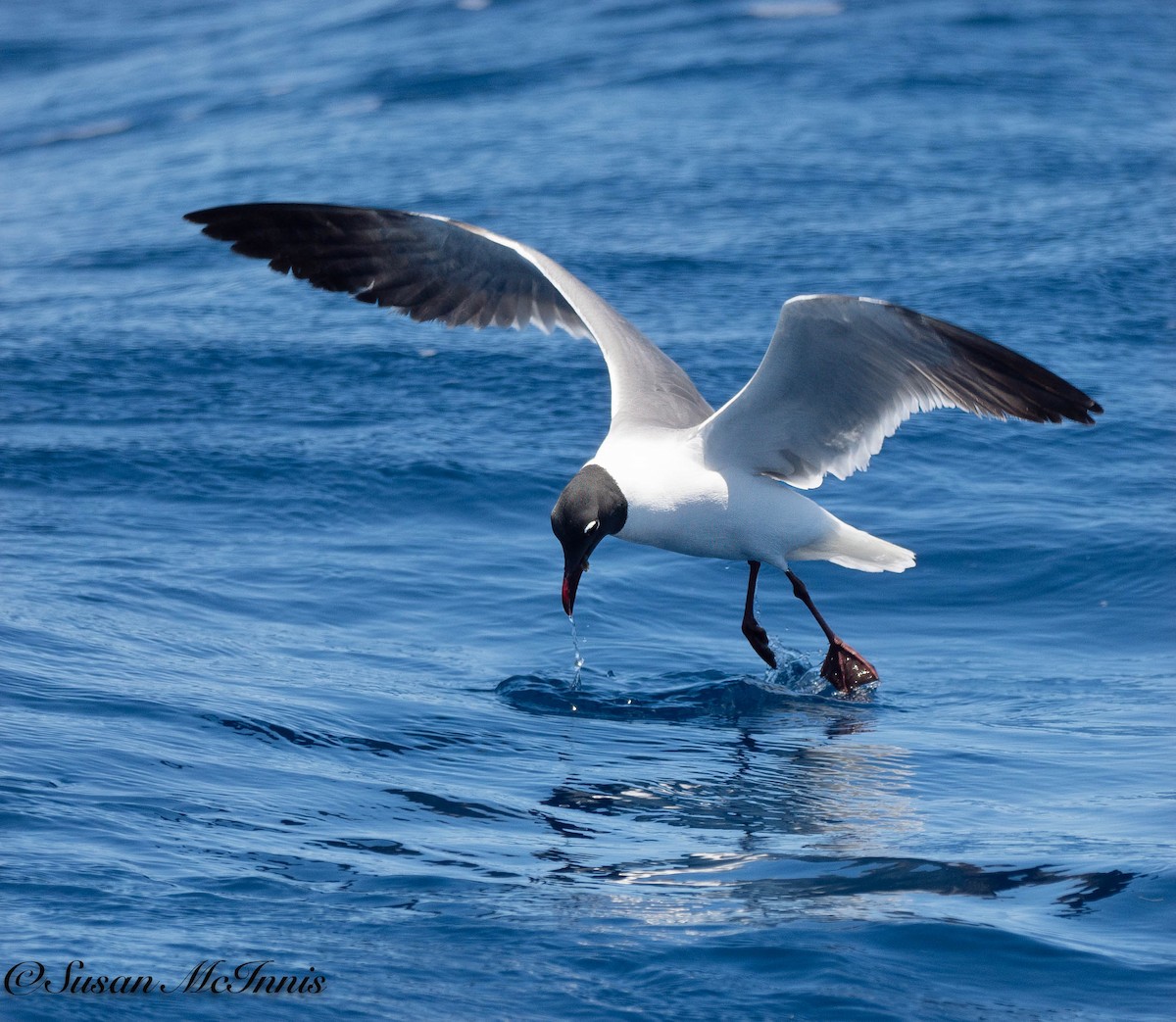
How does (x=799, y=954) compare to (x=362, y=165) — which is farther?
(x=362, y=165)

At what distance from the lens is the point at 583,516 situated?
6.77 m

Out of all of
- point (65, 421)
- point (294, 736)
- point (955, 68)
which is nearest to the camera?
point (294, 736)

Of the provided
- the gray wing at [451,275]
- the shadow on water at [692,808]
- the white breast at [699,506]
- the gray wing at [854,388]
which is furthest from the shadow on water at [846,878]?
the gray wing at [451,275]

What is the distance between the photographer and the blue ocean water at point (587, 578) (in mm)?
4746

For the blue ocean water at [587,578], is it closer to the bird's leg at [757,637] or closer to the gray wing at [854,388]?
the bird's leg at [757,637]

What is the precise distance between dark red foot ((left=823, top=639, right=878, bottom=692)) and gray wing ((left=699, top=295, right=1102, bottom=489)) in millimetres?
797

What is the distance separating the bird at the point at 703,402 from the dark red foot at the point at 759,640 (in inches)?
0.4

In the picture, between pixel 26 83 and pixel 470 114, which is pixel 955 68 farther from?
pixel 26 83

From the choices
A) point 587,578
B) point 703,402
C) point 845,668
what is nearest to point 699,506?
point 845,668

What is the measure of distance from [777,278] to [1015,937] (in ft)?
27.1

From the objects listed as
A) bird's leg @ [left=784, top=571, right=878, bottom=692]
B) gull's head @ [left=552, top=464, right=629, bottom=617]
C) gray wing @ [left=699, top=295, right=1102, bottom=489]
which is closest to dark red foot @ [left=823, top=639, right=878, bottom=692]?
bird's leg @ [left=784, top=571, right=878, bottom=692]

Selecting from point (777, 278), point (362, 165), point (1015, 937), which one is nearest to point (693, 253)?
point (777, 278)

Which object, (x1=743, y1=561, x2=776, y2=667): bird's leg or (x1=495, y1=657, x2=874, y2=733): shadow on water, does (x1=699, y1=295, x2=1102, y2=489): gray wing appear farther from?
(x1=495, y1=657, x2=874, y2=733): shadow on water

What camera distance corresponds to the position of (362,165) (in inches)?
607
